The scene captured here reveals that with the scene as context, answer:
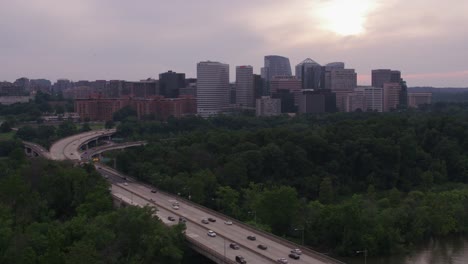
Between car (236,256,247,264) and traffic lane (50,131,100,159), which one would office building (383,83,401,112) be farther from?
car (236,256,247,264)

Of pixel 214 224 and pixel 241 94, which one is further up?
pixel 241 94

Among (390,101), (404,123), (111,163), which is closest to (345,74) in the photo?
(390,101)

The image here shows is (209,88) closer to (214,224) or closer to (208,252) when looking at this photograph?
(214,224)

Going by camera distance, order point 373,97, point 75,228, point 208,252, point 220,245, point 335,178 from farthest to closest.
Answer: point 373,97, point 335,178, point 75,228, point 220,245, point 208,252

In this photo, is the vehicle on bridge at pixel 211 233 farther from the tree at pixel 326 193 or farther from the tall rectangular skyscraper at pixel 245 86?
the tall rectangular skyscraper at pixel 245 86

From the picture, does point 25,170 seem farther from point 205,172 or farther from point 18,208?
point 205,172

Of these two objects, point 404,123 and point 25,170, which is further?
point 404,123

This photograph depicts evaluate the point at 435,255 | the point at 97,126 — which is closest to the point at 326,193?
the point at 435,255
